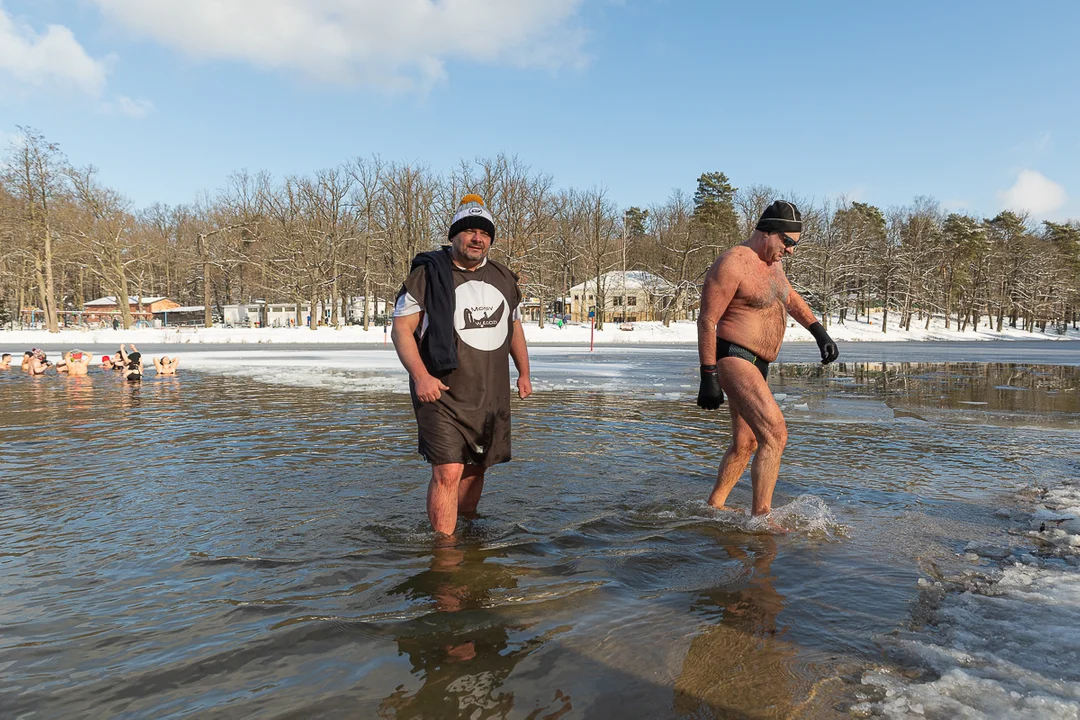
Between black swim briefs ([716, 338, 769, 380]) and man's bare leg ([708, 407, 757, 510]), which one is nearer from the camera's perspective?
black swim briefs ([716, 338, 769, 380])

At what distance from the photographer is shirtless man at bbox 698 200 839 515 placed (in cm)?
414

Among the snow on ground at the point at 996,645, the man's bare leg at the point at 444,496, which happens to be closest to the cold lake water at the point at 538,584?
the snow on ground at the point at 996,645

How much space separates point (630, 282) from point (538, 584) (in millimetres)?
74926

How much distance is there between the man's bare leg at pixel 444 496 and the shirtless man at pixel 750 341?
1.56 m

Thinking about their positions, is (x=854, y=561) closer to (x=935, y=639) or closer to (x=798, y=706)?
(x=935, y=639)

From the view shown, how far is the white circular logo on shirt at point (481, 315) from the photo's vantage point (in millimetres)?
3678

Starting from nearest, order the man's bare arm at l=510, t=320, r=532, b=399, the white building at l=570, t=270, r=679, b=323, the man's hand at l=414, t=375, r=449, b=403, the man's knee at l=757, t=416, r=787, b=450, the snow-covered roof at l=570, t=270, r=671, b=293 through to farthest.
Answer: the man's hand at l=414, t=375, r=449, b=403 < the man's bare arm at l=510, t=320, r=532, b=399 < the man's knee at l=757, t=416, r=787, b=450 < the snow-covered roof at l=570, t=270, r=671, b=293 < the white building at l=570, t=270, r=679, b=323

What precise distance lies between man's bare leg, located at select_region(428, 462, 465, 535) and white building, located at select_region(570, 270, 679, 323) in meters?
64.8

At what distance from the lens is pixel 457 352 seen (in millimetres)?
3631

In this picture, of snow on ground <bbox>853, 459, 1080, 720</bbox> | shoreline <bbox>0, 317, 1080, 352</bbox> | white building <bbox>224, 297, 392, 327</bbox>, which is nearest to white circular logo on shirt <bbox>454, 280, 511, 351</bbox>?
snow on ground <bbox>853, 459, 1080, 720</bbox>

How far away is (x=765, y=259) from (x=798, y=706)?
290cm

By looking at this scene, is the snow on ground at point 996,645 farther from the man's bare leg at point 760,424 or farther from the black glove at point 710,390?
the black glove at point 710,390

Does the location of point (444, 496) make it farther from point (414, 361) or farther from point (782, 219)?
point (782, 219)

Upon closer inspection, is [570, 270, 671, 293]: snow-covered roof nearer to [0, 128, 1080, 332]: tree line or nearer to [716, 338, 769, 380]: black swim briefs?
[0, 128, 1080, 332]: tree line
